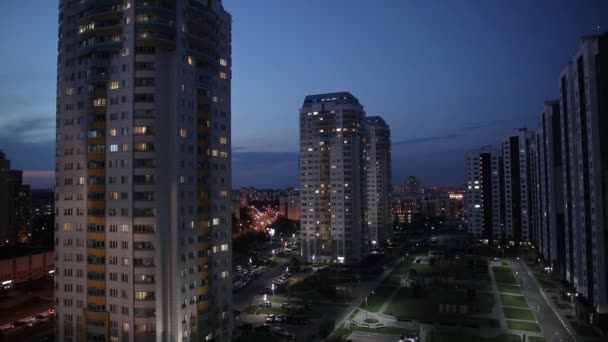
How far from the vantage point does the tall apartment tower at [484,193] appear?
522 feet

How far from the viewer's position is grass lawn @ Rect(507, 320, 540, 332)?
61344 millimetres

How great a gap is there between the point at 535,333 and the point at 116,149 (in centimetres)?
5398

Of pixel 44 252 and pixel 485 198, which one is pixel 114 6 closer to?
pixel 44 252

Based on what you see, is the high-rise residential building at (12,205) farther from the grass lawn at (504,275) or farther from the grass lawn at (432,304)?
the grass lawn at (504,275)

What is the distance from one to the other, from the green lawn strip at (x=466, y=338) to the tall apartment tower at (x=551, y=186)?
1501 inches

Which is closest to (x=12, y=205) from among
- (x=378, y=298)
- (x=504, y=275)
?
(x=378, y=298)

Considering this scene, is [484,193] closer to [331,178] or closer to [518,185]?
[518,185]

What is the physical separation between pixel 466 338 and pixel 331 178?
65.2m

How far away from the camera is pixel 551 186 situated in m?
96.8

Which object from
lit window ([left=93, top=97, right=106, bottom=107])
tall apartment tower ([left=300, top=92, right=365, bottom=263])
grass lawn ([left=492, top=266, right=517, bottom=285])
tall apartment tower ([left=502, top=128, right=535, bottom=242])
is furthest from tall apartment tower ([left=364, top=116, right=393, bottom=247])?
lit window ([left=93, top=97, right=106, bottom=107])

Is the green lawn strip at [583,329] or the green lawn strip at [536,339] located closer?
the green lawn strip at [536,339]

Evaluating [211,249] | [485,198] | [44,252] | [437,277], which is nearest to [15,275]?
[44,252]

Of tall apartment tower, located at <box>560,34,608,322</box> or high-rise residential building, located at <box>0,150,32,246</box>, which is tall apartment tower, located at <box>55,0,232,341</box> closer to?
tall apartment tower, located at <box>560,34,608,322</box>

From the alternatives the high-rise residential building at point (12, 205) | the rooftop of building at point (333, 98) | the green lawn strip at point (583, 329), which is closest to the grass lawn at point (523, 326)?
the green lawn strip at point (583, 329)
